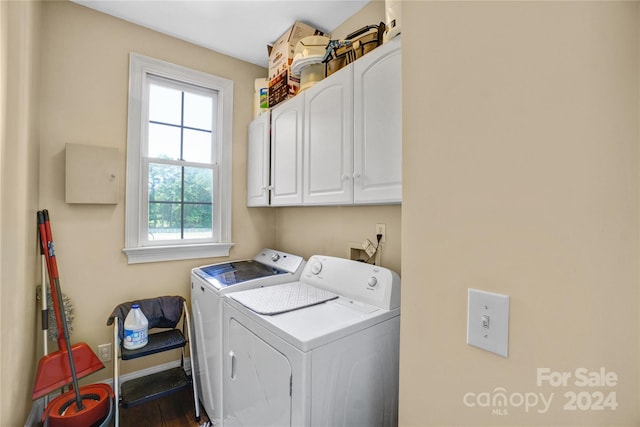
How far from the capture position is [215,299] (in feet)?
5.59

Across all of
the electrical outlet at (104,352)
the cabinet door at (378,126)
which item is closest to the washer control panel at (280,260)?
the cabinet door at (378,126)

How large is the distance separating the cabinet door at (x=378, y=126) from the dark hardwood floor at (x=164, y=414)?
183 centimetres

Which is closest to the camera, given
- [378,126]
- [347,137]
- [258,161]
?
[378,126]

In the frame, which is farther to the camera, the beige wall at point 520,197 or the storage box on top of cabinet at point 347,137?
the storage box on top of cabinet at point 347,137

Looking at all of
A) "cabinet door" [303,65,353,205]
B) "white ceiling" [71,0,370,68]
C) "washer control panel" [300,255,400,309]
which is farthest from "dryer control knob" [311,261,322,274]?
"white ceiling" [71,0,370,68]

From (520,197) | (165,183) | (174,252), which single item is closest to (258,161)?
(165,183)

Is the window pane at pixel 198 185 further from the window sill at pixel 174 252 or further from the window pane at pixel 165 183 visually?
the window sill at pixel 174 252

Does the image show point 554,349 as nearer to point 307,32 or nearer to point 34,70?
point 307,32

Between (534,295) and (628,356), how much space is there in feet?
0.48

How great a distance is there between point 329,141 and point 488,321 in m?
1.29

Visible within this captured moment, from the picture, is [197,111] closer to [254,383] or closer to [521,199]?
[254,383]

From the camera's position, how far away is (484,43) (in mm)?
604

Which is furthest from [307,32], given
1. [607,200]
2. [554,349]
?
[554,349]

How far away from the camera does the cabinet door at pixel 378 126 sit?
4.30ft
